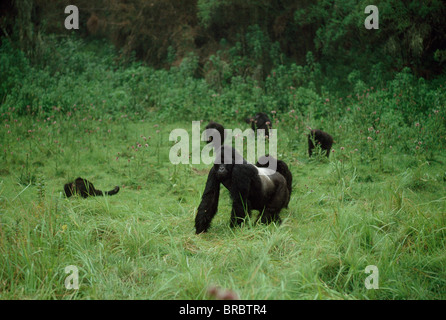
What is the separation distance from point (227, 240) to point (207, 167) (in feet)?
10.5

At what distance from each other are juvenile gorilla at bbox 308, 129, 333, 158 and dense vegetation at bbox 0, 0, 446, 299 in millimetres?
255

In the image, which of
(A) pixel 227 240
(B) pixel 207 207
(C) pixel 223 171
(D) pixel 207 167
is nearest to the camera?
(A) pixel 227 240

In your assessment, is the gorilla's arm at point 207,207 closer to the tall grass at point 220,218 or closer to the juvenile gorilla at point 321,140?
the tall grass at point 220,218

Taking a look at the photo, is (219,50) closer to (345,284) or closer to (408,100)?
(408,100)

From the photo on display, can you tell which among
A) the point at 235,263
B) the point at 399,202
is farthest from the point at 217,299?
the point at 399,202

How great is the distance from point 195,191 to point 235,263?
2566 mm

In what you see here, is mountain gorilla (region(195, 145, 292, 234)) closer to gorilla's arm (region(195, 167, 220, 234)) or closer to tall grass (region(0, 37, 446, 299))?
gorilla's arm (region(195, 167, 220, 234))

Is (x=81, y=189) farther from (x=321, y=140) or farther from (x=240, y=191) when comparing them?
(x=321, y=140)

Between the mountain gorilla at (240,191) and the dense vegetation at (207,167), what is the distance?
0.20 metres

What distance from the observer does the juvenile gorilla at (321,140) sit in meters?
7.57

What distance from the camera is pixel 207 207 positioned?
5023 mm

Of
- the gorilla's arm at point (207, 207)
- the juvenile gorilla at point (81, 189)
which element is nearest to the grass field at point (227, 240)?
the gorilla's arm at point (207, 207)

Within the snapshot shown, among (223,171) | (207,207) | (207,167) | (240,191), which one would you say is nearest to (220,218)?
(207,207)

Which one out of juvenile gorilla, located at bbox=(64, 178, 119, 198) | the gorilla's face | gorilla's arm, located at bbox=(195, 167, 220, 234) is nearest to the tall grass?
gorilla's arm, located at bbox=(195, 167, 220, 234)
